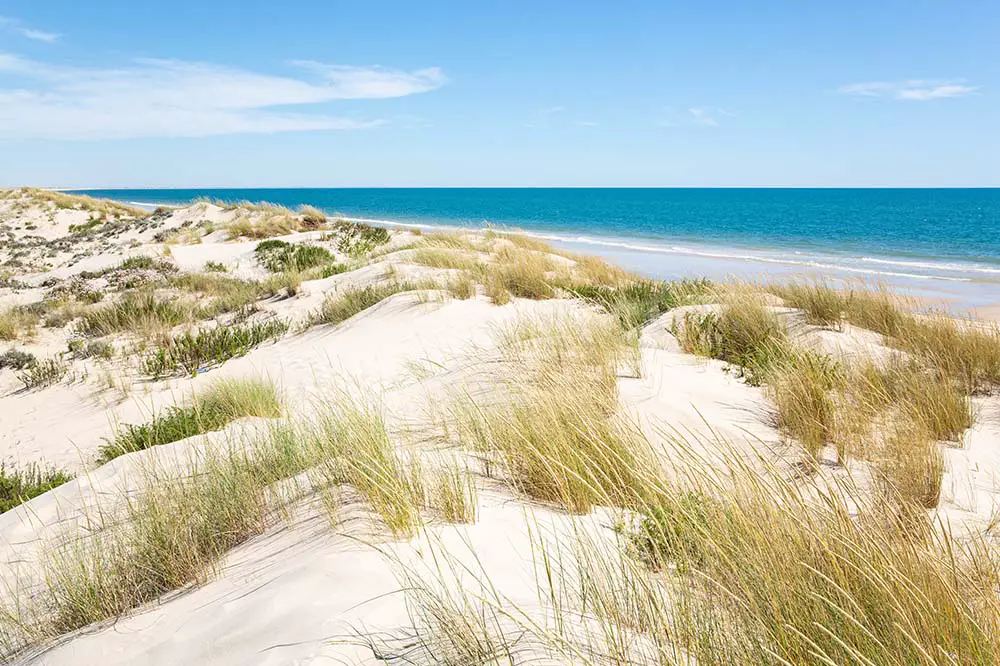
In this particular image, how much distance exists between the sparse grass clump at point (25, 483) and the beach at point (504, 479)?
68 millimetres

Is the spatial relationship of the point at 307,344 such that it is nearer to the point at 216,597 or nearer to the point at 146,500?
the point at 146,500

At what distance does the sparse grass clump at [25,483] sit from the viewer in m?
4.63

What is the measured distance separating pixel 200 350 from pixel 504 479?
6.41 metres

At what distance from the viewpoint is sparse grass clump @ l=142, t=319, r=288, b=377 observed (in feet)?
25.6

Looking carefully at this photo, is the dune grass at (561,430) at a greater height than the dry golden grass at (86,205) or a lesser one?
lesser

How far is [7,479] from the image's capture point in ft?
16.1

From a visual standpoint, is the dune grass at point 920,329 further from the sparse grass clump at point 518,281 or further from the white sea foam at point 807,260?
the white sea foam at point 807,260

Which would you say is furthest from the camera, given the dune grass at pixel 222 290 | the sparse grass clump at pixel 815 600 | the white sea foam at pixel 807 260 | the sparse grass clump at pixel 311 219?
the sparse grass clump at pixel 311 219

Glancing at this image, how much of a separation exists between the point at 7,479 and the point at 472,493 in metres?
4.39

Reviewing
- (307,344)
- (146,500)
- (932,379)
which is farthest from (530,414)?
(307,344)

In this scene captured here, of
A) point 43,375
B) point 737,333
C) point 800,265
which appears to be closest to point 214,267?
point 43,375

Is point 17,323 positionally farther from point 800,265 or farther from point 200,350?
point 800,265

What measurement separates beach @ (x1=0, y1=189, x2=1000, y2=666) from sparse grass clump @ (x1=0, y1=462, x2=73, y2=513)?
68mm

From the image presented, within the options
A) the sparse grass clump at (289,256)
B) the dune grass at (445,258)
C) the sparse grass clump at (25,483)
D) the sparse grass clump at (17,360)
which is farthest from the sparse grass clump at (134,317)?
the sparse grass clump at (25,483)
